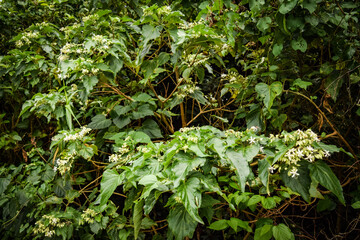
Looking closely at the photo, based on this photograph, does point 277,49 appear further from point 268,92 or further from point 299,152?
point 299,152

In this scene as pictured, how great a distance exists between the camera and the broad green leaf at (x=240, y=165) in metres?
0.88

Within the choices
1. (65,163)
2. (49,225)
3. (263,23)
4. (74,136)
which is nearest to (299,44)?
(263,23)

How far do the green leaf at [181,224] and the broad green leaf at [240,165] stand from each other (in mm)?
266

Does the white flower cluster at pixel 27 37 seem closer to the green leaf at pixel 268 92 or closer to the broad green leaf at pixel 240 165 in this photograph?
the green leaf at pixel 268 92

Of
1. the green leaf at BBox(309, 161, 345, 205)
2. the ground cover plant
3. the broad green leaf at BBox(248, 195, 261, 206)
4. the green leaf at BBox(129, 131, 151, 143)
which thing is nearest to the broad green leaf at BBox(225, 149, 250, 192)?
the ground cover plant

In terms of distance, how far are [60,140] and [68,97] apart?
339 mm

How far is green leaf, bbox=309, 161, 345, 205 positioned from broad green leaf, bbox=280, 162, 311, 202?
3 cm

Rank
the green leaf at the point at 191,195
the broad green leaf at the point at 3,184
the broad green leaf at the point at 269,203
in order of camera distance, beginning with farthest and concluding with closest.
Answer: the broad green leaf at the point at 3,184
the broad green leaf at the point at 269,203
the green leaf at the point at 191,195

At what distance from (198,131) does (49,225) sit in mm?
1363

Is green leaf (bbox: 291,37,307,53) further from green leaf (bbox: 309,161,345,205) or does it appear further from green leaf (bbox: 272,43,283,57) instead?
green leaf (bbox: 309,161,345,205)

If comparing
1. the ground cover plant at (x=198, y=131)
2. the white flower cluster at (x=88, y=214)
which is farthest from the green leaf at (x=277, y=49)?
the white flower cluster at (x=88, y=214)

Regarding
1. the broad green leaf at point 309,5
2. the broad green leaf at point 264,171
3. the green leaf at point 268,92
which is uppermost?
the broad green leaf at point 309,5

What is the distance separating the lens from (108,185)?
105cm

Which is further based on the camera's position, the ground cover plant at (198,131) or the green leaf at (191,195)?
the ground cover plant at (198,131)
